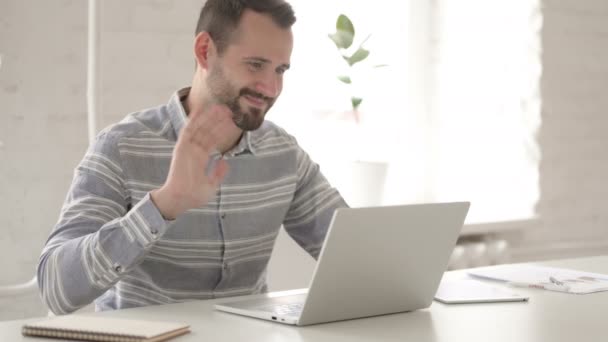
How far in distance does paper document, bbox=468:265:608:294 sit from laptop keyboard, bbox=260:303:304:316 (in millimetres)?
577

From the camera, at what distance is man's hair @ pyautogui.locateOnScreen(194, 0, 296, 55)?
212 centimetres

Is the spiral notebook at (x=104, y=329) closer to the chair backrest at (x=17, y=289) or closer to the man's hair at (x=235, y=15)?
the man's hair at (x=235, y=15)

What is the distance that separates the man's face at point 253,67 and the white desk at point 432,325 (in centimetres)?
55

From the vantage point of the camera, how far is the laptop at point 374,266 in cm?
147

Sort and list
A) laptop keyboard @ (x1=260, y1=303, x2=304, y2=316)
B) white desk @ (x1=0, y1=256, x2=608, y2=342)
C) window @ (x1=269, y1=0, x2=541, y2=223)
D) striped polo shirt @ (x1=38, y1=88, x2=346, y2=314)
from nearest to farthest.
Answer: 1. white desk @ (x1=0, y1=256, x2=608, y2=342)
2. laptop keyboard @ (x1=260, y1=303, x2=304, y2=316)
3. striped polo shirt @ (x1=38, y1=88, x2=346, y2=314)
4. window @ (x1=269, y1=0, x2=541, y2=223)

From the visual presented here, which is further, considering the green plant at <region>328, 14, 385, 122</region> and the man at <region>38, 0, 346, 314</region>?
the green plant at <region>328, 14, 385, 122</region>

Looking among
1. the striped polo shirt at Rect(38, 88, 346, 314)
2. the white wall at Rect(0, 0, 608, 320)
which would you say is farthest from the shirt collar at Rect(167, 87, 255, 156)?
the white wall at Rect(0, 0, 608, 320)

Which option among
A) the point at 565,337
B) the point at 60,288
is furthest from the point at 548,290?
the point at 60,288

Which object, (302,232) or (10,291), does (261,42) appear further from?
(10,291)

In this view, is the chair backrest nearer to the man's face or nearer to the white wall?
the white wall

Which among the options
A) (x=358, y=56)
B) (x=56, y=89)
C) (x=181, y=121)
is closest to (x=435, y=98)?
(x=358, y=56)

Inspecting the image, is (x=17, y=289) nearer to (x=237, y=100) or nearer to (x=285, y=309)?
(x=237, y=100)

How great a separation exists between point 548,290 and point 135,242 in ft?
2.83

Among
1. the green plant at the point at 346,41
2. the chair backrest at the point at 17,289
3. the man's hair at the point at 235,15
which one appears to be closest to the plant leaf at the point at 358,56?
the green plant at the point at 346,41
